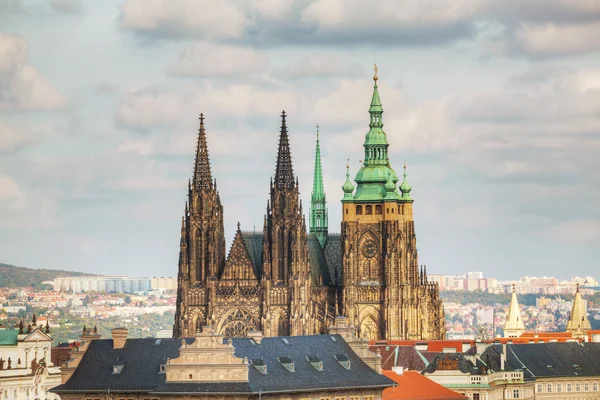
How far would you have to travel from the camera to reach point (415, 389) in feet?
465

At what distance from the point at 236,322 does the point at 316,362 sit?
65.9m

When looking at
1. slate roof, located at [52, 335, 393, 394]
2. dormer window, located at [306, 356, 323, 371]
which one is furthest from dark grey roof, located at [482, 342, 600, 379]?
dormer window, located at [306, 356, 323, 371]

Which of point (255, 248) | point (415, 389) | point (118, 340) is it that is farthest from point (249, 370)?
point (255, 248)

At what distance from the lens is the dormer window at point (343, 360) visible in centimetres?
13238

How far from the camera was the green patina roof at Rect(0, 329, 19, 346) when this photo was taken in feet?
498

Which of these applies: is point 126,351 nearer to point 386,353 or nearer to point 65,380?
point 65,380

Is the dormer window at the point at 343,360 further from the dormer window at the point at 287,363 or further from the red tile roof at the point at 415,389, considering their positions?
the dormer window at the point at 287,363

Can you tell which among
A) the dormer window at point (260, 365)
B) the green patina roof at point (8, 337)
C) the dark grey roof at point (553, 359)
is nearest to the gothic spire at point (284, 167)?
the dark grey roof at point (553, 359)

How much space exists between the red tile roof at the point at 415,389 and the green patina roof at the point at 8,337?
948 inches

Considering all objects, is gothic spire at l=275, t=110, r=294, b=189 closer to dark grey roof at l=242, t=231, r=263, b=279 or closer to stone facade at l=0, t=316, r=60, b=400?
dark grey roof at l=242, t=231, r=263, b=279

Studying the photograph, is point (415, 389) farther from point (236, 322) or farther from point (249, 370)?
point (236, 322)

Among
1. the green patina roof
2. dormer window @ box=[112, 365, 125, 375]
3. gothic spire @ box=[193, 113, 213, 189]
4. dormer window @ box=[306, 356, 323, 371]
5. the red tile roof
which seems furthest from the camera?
gothic spire @ box=[193, 113, 213, 189]

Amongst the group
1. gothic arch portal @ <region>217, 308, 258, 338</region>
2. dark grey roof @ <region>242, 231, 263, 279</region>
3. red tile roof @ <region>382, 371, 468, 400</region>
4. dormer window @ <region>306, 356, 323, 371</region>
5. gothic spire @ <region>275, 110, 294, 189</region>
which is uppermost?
gothic spire @ <region>275, 110, 294, 189</region>

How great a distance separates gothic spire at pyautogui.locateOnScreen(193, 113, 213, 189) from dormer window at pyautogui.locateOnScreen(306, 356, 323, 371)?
2575 inches
